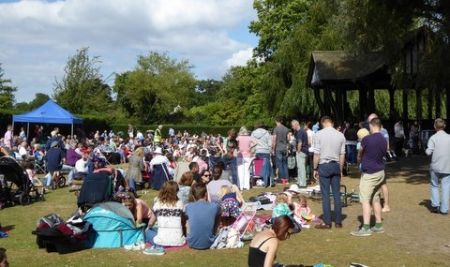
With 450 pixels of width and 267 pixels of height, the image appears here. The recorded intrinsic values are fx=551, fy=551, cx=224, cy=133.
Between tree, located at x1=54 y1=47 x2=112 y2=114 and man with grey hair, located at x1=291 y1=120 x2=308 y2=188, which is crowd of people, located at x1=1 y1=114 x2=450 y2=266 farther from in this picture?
tree, located at x1=54 y1=47 x2=112 y2=114

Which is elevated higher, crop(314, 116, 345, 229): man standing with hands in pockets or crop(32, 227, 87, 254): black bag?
crop(314, 116, 345, 229): man standing with hands in pockets

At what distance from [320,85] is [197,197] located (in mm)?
17895

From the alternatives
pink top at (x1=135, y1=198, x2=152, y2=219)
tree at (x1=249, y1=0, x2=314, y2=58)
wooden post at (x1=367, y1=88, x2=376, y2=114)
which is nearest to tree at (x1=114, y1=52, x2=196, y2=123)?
tree at (x1=249, y1=0, x2=314, y2=58)

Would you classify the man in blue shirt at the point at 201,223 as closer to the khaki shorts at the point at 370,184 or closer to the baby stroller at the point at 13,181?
the khaki shorts at the point at 370,184

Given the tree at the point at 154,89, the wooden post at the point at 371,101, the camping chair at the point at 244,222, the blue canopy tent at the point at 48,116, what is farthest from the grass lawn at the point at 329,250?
the tree at the point at 154,89

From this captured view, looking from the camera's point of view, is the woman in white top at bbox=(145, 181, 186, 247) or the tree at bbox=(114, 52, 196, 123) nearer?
the woman in white top at bbox=(145, 181, 186, 247)

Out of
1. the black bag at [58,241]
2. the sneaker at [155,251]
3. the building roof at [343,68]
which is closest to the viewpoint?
the sneaker at [155,251]

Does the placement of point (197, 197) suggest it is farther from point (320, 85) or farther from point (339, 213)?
point (320, 85)

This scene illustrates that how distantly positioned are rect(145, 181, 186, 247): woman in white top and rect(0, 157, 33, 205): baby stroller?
5.88 m

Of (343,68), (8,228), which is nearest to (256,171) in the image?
(8,228)

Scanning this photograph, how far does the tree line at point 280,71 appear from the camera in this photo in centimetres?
1820

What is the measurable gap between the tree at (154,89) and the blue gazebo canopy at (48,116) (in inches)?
1382

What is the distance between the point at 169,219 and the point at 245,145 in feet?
23.9

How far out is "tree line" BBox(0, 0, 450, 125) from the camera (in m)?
18.2
